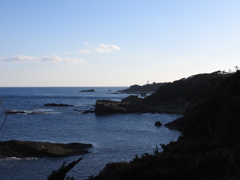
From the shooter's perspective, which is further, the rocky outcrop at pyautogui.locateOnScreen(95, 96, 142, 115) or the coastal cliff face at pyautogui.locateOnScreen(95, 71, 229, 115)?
the coastal cliff face at pyautogui.locateOnScreen(95, 71, 229, 115)

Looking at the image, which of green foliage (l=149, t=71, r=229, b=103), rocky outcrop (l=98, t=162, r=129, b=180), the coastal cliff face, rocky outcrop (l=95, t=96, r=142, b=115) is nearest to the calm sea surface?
rocky outcrop (l=98, t=162, r=129, b=180)

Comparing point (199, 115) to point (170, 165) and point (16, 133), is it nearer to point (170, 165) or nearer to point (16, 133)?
point (170, 165)

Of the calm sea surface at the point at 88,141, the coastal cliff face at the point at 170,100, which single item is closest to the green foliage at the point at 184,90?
the coastal cliff face at the point at 170,100

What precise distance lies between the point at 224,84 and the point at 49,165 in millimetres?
21171

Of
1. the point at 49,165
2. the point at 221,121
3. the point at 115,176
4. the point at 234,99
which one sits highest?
the point at 234,99

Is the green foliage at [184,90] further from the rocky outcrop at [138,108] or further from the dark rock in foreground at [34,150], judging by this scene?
the dark rock in foreground at [34,150]

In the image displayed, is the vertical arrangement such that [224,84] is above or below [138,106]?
above

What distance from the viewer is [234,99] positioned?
25641mm

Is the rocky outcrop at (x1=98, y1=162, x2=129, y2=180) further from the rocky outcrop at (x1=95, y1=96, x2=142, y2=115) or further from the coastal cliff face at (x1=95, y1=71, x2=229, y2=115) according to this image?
the rocky outcrop at (x1=95, y1=96, x2=142, y2=115)

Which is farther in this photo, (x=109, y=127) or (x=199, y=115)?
(x=109, y=127)

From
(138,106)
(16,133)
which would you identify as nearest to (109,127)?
(16,133)

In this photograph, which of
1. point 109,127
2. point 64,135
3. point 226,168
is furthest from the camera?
point 109,127

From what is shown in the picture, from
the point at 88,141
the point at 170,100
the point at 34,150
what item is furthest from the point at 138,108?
the point at 34,150

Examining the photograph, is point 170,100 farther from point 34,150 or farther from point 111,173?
point 111,173
